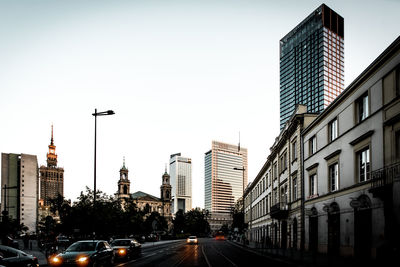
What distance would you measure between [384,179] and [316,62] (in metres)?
145

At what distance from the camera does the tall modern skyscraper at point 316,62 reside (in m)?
155

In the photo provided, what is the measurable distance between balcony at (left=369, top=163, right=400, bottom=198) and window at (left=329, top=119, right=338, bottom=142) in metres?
8.47

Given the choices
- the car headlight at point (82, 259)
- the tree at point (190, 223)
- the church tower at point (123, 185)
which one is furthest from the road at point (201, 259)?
the tree at point (190, 223)

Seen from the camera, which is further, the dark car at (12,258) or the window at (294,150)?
the window at (294,150)

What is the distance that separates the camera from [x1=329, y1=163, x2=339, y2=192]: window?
28.1m

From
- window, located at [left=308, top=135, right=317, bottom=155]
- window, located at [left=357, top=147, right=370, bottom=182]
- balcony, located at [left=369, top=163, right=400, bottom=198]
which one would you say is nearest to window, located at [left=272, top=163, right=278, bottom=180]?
window, located at [left=308, top=135, right=317, bottom=155]

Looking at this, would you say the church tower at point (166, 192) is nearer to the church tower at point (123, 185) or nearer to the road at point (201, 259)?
the church tower at point (123, 185)

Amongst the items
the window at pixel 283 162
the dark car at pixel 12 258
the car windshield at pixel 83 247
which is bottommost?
the car windshield at pixel 83 247

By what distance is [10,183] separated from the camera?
171 metres

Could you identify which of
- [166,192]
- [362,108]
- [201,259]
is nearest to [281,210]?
[201,259]

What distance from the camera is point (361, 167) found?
24109 millimetres

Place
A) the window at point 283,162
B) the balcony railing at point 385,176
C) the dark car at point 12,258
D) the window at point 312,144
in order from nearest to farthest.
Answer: the dark car at point 12,258
the balcony railing at point 385,176
the window at point 312,144
the window at point 283,162

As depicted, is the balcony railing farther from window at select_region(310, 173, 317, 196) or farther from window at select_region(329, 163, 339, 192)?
window at select_region(310, 173, 317, 196)

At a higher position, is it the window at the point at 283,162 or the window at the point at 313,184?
the window at the point at 283,162
